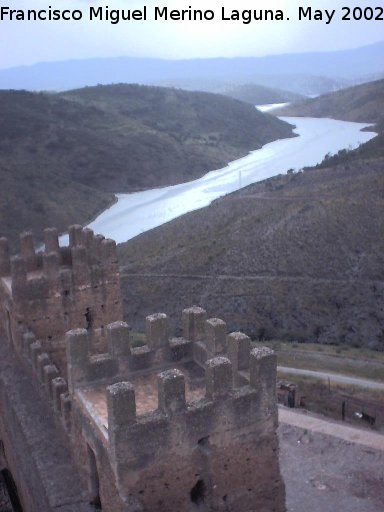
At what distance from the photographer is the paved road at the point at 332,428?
19.5 m

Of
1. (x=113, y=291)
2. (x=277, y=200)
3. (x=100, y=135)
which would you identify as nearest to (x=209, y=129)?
(x=100, y=135)

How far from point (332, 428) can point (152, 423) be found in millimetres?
12326

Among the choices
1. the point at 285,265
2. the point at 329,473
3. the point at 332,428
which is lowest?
the point at 329,473

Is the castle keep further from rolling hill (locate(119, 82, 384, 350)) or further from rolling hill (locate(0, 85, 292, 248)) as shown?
rolling hill (locate(0, 85, 292, 248))

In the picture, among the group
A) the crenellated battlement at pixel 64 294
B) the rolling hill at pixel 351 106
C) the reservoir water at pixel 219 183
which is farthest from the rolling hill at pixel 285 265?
the rolling hill at pixel 351 106

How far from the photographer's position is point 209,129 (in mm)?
128000

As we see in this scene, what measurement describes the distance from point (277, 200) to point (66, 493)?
1856 inches

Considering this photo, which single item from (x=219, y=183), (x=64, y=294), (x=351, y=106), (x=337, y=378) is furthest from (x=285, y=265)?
(x=351, y=106)

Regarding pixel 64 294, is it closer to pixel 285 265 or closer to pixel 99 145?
pixel 285 265

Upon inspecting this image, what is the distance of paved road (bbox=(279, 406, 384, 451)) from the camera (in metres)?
19.5

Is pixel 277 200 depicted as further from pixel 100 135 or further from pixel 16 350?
pixel 100 135

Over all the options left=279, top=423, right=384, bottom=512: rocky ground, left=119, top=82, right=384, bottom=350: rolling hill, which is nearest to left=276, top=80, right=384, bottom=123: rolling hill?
left=119, top=82, right=384, bottom=350: rolling hill

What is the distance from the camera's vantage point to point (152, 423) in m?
9.58

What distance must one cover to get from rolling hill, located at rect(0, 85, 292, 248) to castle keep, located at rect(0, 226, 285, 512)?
53208 millimetres
